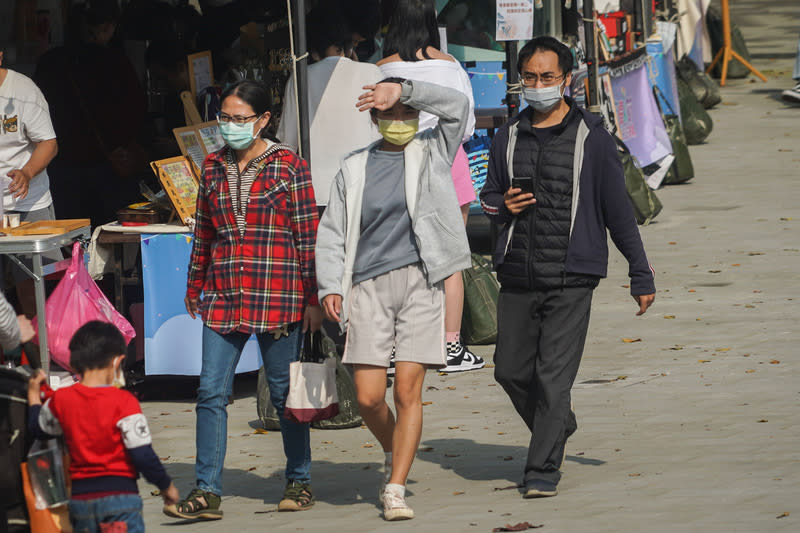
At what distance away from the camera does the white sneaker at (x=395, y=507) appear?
608 centimetres

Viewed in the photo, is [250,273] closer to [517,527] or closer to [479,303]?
[517,527]

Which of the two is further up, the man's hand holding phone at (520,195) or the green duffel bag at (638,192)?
the man's hand holding phone at (520,195)

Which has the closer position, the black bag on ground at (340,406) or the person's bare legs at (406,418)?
the person's bare legs at (406,418)

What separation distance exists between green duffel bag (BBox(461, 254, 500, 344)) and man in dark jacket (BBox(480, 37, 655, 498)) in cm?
296

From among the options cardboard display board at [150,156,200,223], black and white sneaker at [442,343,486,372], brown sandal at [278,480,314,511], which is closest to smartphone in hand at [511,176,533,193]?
brown sandal at [278,480,314,511]

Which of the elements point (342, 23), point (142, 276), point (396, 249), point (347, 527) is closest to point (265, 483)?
point (347, 527)

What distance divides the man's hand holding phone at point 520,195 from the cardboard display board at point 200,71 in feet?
11.2

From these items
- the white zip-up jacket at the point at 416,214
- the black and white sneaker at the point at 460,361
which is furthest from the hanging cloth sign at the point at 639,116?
the white zip-up jacket at the point at 416,214

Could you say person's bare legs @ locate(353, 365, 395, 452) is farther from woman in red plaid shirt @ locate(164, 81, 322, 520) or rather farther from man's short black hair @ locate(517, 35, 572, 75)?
man's short black hair @ locate(517, 35, 572, 75)

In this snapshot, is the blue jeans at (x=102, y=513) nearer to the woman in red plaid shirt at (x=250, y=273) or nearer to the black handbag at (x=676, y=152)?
the woman in red plaid shirt at (x=250, y=273)

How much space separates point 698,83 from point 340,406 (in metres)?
12.6

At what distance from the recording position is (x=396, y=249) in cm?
616

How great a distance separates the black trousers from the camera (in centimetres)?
637

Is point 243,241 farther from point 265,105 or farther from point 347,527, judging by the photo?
point 347,527
